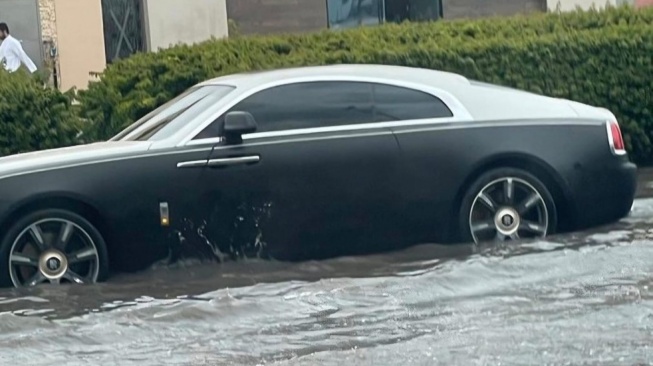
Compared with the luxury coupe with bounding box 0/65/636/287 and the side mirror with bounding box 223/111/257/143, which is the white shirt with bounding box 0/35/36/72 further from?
the side mirror with bounding box 223/111/257/143

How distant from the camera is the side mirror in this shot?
29.3ft

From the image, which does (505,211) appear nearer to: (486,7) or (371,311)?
(371,311)

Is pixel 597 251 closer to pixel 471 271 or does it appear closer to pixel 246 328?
pixel 471 271

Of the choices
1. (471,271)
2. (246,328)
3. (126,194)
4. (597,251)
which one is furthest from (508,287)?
(126,194)

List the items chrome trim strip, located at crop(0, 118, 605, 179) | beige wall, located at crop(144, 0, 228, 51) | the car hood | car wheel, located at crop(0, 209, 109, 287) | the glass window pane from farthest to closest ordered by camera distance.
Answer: the glass window pane → beige wall, located at crop(144, 0, 228, 51) → chrome trim strip, located at crop(0, 118, 605, 179) → the car hood → car wheel, located at crop(0, 209, 109, 287)

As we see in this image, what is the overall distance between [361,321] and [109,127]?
6.15 m

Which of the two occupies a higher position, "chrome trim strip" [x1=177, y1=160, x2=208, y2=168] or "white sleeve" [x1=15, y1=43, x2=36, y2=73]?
"white sleeve" [x1=15, y1=43, x2=36, y2=73]

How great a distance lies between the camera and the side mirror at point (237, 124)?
8.92 metres

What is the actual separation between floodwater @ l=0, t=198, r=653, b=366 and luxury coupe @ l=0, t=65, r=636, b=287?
0.20 metres

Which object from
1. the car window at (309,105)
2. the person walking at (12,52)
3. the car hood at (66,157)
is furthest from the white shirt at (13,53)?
the car window at (309,105)

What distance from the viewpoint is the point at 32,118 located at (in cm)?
1259

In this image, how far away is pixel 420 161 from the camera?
940 cm

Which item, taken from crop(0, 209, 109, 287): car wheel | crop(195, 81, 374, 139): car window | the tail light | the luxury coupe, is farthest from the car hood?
the tail light

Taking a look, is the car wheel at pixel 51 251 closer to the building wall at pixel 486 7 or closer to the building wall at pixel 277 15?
the building wall at pixel 277 15
